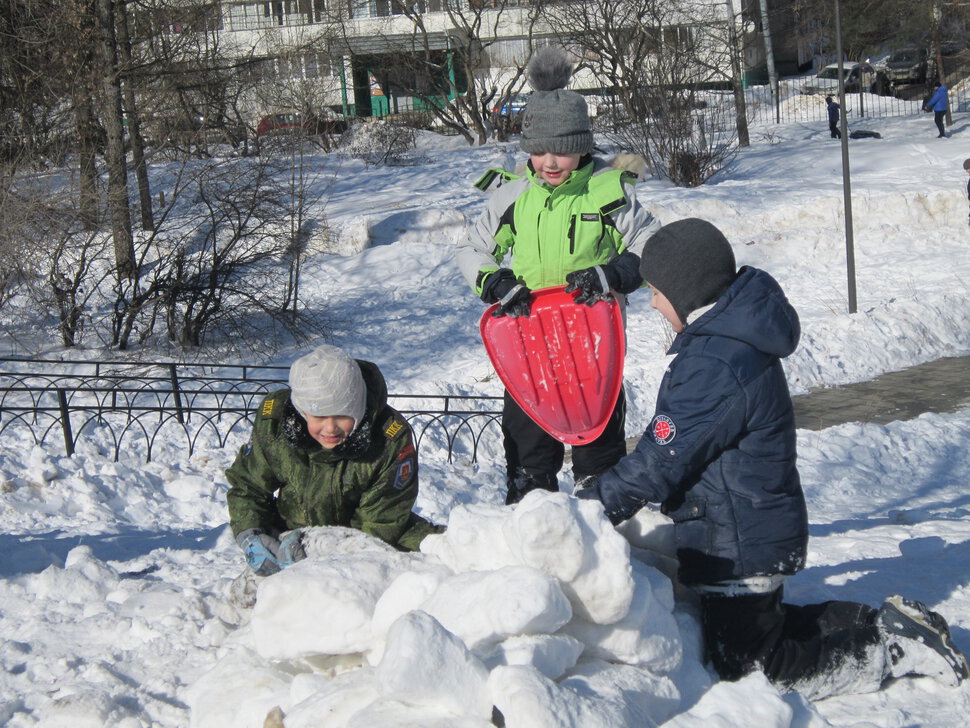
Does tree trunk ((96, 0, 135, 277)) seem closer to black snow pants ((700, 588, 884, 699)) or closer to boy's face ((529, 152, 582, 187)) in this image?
boy's face ((529, 152, 582, 187))

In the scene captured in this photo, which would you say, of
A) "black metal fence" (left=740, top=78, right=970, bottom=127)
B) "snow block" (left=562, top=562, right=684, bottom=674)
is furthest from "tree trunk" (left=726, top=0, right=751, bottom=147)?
"snow block" (left=562, top=562, right=684, bottom=674)

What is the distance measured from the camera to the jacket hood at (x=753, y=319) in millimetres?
2695

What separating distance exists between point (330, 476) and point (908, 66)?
3295 centimetres

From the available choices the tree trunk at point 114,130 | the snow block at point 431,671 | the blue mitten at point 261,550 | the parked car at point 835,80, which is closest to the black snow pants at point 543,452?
the blue mitten at point 261,550

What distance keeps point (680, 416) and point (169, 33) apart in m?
13.1

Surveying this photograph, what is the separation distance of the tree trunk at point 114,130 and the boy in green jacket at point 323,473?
951 cm

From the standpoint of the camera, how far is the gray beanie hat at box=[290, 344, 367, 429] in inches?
120

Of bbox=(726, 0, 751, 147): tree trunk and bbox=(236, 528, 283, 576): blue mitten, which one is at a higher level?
bbox=(726, 0, 751, 147): tree trunk

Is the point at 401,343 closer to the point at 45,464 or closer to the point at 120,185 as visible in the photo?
the point at 120,185

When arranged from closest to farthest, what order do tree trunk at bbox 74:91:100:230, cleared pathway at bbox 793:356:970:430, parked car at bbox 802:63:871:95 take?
cleared pathway at bbox 793:356:970:430 → tree trunk at bbox 74:91:100:230 → parked car at bbox 802:63:871:95

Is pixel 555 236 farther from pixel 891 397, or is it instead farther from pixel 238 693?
pixel 891 397

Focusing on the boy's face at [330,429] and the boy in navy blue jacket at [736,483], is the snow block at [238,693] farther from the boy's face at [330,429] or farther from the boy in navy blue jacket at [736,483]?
the boy in navy blue jacket at [736,483]

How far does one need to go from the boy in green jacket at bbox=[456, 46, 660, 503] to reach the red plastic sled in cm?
7

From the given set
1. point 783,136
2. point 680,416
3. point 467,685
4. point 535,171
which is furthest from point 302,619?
point 783,136
